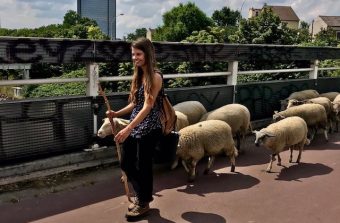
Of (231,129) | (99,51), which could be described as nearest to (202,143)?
(231,129)

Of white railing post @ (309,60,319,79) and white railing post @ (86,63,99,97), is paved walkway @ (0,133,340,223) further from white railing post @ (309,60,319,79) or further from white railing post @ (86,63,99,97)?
white railing post @ (309,60,319,79)

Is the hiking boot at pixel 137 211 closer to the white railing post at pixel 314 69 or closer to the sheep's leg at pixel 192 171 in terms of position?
the sheep's leg at pixel 192 171

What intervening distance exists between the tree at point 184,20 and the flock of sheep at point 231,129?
2437 inches

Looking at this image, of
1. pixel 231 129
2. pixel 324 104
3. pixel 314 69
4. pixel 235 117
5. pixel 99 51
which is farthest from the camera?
pixel 314 69

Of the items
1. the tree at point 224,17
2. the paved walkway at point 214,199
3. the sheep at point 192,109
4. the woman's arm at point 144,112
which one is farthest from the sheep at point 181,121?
the tree at point 224,17

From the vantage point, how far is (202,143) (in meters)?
7.15

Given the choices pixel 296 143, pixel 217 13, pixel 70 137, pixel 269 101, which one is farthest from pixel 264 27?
pixel 217 13

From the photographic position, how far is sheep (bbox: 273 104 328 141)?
9617mm

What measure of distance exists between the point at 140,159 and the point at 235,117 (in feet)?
13.3

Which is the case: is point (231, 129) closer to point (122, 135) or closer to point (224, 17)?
point (122, 135)

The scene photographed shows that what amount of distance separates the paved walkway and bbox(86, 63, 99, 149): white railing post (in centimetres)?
95

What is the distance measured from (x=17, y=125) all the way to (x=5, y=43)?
1.25 meters

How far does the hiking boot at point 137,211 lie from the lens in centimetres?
534

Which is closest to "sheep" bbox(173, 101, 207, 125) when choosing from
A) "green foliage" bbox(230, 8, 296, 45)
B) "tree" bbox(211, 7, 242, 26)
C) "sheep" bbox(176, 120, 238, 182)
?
"sheep" bbox(176, 120, 238, 182)
